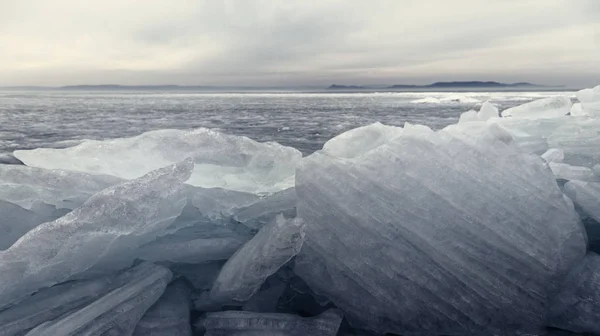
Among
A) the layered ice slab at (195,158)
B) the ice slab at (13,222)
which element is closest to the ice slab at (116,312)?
the ice slab at (13,222)

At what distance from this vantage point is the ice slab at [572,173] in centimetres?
357

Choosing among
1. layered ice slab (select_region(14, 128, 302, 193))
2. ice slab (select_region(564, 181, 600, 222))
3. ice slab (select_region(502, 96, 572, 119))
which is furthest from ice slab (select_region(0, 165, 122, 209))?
ice slab (select_region(502, 96, 572, 119))

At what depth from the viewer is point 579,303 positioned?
2.86 m

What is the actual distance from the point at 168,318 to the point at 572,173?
3420mm

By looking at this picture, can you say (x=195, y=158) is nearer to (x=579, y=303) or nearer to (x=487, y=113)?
(x=579, y=303)

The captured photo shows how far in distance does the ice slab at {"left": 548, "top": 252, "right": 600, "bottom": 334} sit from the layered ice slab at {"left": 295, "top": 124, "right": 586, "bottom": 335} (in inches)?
4.4

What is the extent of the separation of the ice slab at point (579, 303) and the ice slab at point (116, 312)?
8.81 ft

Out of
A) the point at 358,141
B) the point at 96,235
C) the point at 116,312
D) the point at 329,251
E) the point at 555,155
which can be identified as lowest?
the point at 116,312

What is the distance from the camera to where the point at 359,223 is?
291 cm

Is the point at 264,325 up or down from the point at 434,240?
down

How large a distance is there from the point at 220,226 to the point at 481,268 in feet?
6.53

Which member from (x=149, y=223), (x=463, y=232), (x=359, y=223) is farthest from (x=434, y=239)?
(x=149, y=223)

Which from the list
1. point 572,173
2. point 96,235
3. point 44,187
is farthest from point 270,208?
point 572,173

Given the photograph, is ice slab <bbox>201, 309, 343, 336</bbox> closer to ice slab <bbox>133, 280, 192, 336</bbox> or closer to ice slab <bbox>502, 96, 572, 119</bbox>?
ice slab <bbox>133, 280, 192, 336</bbox>
